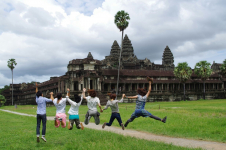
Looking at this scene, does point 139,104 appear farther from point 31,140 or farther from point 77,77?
point 77,77

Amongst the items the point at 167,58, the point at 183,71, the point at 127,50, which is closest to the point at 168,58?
the point at 167,58

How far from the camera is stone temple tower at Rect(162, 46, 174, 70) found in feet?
377

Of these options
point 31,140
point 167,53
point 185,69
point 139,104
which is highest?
point 167,53

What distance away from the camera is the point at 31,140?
13453 mm

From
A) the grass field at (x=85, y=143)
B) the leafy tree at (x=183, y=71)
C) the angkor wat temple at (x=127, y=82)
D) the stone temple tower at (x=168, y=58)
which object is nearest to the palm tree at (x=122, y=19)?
the angkor wat temple at (x=127, y=82)

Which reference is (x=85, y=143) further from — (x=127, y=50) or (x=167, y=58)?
(x=167, y=58)

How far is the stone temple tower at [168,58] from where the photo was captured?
115 meters

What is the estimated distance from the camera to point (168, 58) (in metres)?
117

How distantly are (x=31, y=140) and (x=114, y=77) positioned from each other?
57000 millimetres

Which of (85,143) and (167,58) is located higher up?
(167,58)

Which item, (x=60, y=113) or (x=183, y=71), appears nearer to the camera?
(x=60, y=113)

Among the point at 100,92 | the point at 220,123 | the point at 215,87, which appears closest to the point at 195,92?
the point at 215,87

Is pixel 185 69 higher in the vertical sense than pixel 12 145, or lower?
higher

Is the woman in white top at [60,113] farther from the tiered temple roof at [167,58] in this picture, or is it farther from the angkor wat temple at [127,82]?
the tiered temple roof at [167,58]
